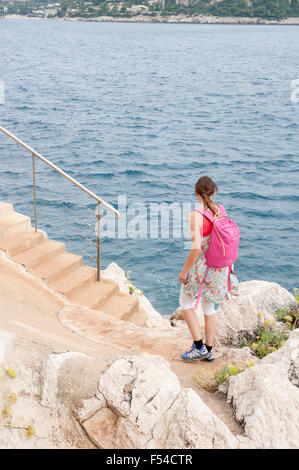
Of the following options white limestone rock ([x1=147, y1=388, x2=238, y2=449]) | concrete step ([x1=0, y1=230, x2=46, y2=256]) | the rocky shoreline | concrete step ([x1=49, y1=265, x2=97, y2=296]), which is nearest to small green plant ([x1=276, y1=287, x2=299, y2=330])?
the rocky shoreline

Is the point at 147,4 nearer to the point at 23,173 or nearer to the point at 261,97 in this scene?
the point at 261,97

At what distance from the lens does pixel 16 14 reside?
182 metres

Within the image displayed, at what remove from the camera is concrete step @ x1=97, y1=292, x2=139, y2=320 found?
699 centimetres

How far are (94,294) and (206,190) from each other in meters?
3.29

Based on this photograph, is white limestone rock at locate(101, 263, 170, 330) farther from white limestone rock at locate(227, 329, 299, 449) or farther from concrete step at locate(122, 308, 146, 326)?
white limestone rock at locate(227, 329, 299, 449)

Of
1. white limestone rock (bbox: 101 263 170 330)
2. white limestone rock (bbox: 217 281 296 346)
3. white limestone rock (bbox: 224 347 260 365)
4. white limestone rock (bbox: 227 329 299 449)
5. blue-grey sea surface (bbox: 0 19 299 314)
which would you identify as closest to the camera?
white limestone rock (bbox: 227 329 299 449)

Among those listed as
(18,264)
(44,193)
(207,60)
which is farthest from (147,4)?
(18,264)

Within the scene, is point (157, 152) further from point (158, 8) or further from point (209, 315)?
point (158, 8)

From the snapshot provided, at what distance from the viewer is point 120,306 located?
718cm

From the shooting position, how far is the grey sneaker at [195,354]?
4.95m

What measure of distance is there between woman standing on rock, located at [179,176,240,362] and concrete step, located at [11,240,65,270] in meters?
3.10

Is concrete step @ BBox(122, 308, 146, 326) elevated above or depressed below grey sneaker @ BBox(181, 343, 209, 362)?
below

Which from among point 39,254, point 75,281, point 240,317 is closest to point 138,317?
point 75,281

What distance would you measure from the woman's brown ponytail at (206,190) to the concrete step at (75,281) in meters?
3.15
